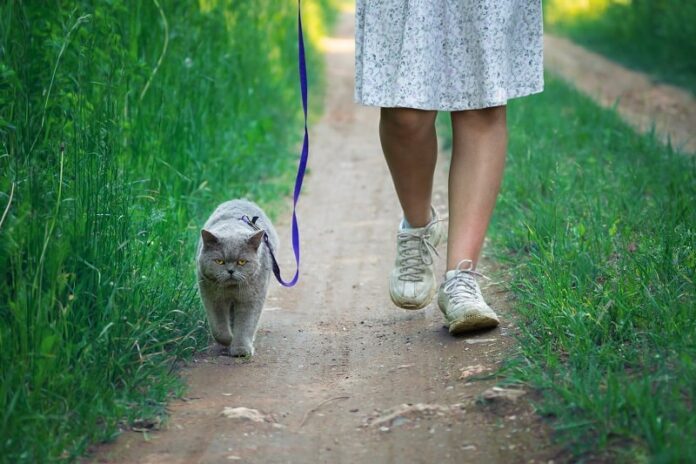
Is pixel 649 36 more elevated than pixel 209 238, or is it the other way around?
pixel 649 36

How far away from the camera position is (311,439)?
2838mm

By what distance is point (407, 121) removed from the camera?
3549mm

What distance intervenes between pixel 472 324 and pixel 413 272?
390mm

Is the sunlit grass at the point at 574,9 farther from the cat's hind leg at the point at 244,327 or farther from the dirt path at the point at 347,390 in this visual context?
the cat's hind leg at the point at 244,327

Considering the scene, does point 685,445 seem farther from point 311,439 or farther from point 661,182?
point 661,182

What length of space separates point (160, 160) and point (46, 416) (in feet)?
7.90

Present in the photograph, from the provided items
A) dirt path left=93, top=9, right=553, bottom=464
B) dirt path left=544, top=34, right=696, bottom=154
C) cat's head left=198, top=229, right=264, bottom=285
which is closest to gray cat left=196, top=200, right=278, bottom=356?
cat's head left=198, top=229, right=264, bottom=285

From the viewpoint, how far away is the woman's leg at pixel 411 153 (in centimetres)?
356

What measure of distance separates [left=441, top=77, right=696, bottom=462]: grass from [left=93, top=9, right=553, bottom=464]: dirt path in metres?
0.14

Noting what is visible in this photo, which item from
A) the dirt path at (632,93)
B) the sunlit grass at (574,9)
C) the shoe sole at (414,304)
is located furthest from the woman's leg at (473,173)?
the sunlit grass at (574,9)

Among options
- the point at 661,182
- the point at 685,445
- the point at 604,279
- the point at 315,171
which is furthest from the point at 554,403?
the point at 315,171

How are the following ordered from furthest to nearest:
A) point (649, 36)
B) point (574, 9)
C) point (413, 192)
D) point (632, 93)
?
point (574, 9) → point (649, 36) → point (632, 93) → point (413, 192)

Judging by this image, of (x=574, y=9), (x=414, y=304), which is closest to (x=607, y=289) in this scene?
(x=414, y=304)

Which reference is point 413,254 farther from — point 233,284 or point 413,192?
point 233,284
